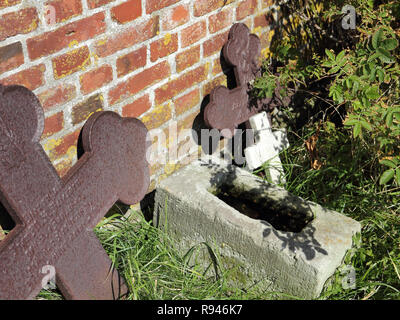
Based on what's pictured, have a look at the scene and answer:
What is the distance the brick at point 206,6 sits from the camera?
233cm

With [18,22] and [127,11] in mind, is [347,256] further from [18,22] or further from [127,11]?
[18,22]

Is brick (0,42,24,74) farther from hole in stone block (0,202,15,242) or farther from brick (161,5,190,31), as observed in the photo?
brick (161,5,190,31)

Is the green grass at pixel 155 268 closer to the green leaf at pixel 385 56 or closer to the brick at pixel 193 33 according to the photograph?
the brick at pixel 193 33

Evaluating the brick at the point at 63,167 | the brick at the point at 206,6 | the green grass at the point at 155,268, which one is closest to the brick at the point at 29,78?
the brick at the point at 63,167

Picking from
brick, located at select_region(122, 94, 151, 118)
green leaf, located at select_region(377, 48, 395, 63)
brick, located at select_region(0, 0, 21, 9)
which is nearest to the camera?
brick, located at select_region(0, 0, 21, 9)

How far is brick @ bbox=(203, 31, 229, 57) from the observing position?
2.49 m

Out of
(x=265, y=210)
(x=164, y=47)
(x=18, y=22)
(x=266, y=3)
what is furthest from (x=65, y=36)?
(x=266, y=3)

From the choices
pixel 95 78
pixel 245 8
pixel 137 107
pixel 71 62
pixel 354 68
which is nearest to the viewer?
pixel 71 62

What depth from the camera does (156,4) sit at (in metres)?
2.12

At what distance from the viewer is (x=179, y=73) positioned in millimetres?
2379

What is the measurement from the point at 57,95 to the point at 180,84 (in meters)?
0.70

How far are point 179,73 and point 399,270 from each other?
4.41ft

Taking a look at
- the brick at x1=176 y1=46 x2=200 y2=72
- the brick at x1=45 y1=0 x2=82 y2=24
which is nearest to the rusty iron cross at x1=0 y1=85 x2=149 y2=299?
the brick at x1=45 y1=0 x2=82 y2=24

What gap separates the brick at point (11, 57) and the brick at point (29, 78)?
0.03 m
